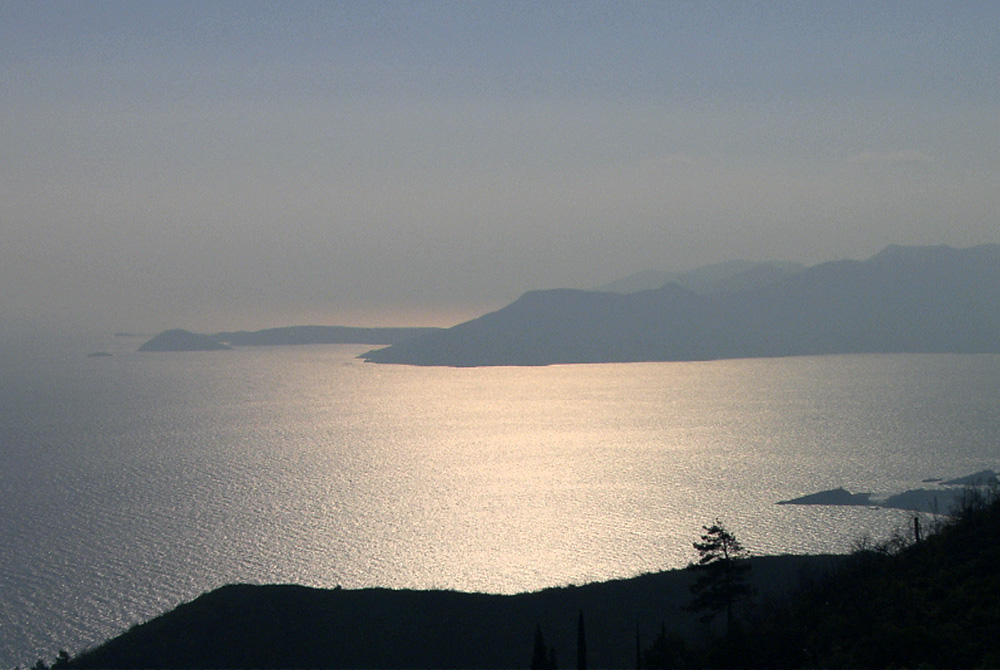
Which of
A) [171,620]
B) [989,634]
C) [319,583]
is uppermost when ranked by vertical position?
[989,634]

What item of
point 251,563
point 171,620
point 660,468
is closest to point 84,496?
point 251,563

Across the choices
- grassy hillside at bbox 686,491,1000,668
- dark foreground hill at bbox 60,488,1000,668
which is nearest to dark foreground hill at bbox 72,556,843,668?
dark foreground hill at bbox 60,488,1000,668

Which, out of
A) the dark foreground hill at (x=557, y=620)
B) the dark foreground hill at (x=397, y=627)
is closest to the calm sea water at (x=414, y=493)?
the dark foreground hill at (x=397, y=627)

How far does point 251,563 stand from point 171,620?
3753 centimetres

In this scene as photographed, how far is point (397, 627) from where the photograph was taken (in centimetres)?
4322

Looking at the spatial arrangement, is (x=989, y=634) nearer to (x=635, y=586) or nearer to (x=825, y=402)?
(x=635, y=586)

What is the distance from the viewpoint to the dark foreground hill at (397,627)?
131ft

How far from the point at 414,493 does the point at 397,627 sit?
72.0m

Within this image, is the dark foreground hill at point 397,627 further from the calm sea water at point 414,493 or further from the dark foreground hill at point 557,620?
the calm sea water at point 414,493

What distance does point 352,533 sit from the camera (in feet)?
302

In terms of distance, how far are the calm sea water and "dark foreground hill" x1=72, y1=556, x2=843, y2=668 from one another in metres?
21.5

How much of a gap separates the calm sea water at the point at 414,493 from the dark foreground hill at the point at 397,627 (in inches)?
847

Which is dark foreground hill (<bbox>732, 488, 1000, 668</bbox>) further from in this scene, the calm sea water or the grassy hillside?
the calm sea water

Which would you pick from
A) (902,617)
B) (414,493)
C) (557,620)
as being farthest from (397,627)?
(414,493)
